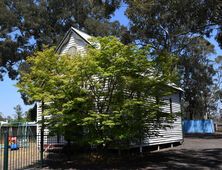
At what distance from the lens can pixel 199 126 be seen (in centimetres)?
4491

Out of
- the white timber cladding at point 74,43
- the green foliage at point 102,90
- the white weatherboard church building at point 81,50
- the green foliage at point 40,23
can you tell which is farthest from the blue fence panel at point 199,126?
the green foliage at point 102,90

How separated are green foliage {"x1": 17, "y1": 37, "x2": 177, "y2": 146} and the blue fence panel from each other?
101 feet

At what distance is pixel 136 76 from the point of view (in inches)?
595

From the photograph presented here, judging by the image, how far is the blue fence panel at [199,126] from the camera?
146 ft

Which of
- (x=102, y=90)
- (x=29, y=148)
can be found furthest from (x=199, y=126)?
(x=102, y=90)

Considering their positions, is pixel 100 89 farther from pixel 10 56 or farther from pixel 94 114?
pixel 10 56

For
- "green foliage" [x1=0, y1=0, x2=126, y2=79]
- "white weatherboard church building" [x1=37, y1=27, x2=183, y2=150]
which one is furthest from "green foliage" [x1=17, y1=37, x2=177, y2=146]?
"green foliage" [x1=0, y1=0, x2=126, y2=79]

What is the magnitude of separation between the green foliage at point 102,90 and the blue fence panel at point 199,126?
30.8 metres

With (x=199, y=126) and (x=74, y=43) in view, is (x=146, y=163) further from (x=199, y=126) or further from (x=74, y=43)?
(x=199, y=126)

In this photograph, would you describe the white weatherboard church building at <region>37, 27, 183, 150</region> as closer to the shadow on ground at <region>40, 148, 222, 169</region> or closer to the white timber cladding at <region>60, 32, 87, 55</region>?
the white timber cladding at <region>60, 32, 87, 55</region>

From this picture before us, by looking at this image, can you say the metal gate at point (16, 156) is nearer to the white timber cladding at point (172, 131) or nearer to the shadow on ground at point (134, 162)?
the shadow on ground at point (134, 162)

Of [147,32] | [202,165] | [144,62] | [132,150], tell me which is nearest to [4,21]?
[147,32]

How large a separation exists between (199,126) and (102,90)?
106 ft

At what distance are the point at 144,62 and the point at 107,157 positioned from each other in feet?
17.0
